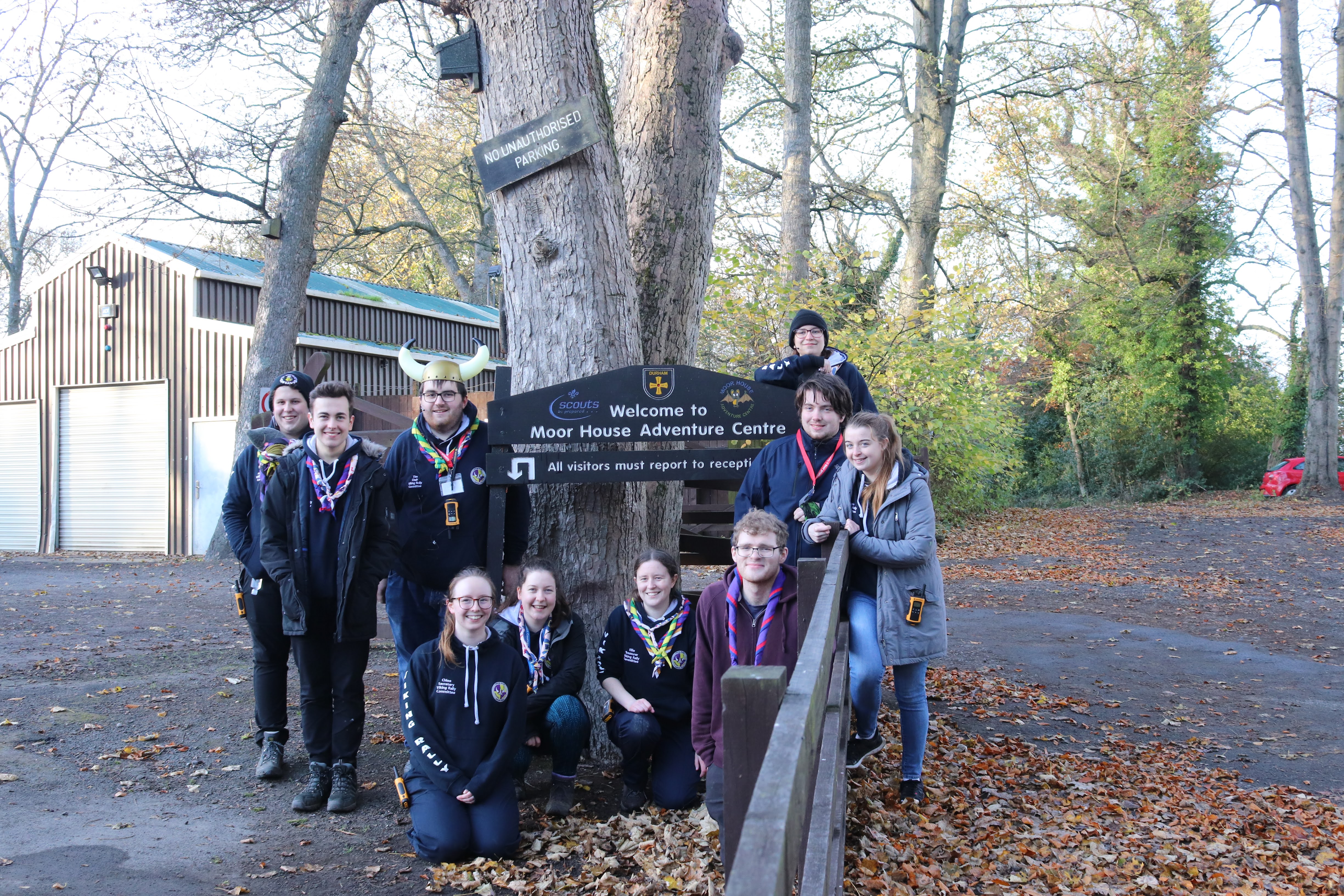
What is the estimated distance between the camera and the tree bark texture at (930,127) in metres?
20.6

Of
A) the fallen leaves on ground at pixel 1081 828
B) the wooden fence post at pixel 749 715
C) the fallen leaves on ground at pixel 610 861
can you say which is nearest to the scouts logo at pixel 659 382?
the fallen leaves on ground at pixel 610 861

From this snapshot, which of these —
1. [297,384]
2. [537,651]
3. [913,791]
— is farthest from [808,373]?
[297,384]

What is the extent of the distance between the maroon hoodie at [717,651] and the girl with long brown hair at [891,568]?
474 millimetres

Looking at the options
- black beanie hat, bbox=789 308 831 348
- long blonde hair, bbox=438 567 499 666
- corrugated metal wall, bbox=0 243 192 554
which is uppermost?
corrugated metal wall, bbox=0 243 192 554

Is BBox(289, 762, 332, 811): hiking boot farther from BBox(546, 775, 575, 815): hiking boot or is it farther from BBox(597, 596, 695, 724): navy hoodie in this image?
BBox(597, 596, 695, 724): navy hoodie

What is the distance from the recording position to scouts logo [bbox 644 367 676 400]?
5324 millimetres

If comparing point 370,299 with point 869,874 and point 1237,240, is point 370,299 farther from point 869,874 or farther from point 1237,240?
point 1237,240

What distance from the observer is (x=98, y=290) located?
1992cm

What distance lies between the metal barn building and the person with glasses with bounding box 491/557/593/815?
15.0 m

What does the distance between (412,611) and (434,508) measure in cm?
56

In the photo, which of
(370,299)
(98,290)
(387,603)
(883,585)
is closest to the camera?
(883,585)

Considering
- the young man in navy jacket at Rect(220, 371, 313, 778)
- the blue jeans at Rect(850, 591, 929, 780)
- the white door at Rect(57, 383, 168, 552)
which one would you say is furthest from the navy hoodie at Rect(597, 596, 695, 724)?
the white door at Rect(57, 383, 168, 552)

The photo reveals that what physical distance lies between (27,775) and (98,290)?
17.7 meters

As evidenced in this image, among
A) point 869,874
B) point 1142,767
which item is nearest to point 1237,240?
point 1142,767
